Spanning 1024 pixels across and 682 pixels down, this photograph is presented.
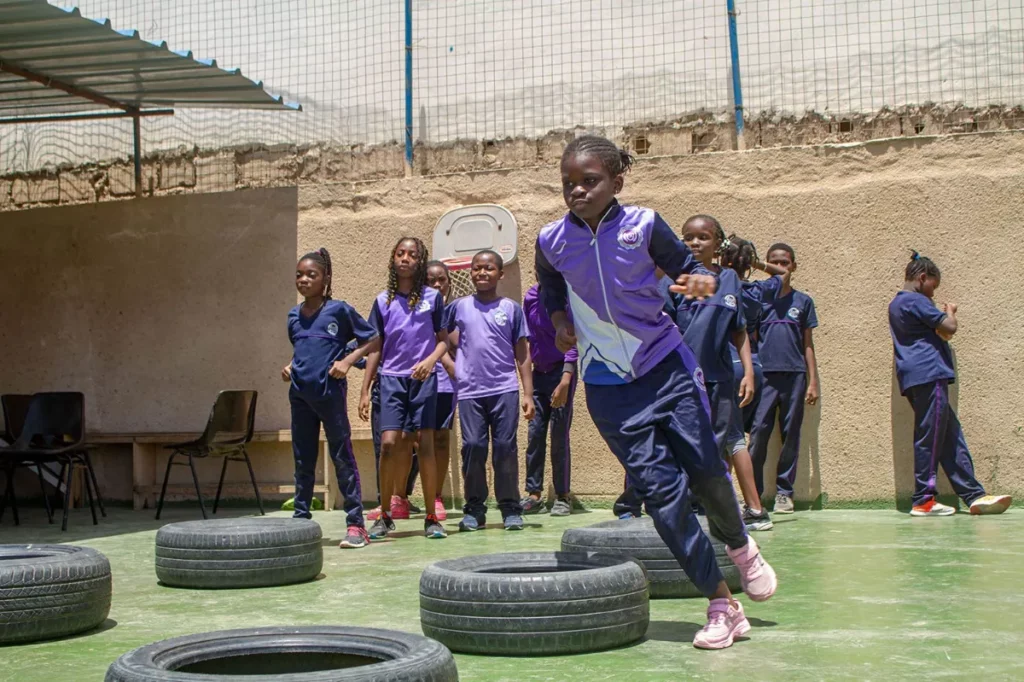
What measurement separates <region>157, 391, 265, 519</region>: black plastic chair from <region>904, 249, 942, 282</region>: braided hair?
219 inches

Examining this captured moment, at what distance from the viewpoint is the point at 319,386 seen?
775cm

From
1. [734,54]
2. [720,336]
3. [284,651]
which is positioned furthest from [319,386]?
[734,54]

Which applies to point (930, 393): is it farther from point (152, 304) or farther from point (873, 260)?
point (152, 304)

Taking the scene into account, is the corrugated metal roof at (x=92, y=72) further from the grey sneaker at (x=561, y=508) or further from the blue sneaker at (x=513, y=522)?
the grey sneaker at (x=561, y=508)

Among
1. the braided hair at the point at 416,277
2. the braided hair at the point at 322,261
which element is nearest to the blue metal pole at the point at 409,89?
the braided hair at the point at 416,277

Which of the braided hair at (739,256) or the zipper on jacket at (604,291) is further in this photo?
the braided hair at (739,256)

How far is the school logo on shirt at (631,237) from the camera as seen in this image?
15.4ft

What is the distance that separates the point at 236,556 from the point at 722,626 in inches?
112

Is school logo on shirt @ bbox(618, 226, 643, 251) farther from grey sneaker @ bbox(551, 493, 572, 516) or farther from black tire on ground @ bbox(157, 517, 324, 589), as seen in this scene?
grey sneaker @ bbox(551, 493, 572, 516)

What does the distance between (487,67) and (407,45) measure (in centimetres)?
81

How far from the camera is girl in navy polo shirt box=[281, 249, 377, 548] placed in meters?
7.80

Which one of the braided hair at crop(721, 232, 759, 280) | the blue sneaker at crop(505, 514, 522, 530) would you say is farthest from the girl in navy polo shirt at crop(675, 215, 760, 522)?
the blue sneaker at crop(505, 514, 522, 530)

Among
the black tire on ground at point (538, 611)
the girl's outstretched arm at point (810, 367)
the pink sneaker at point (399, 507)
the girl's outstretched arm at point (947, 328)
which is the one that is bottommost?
the pink sneaker at point (399, 507)

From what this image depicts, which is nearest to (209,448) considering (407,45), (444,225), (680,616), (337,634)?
(444,225)
